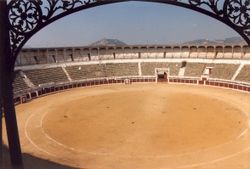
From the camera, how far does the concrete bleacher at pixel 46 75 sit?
3647cm

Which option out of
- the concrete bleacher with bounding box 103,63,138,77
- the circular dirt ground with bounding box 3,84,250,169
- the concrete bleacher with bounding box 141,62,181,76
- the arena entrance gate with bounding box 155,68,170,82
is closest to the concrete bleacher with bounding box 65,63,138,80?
the concrete bleacher with bounding box 103,63,138,77

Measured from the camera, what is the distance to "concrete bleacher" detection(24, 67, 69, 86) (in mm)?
36469

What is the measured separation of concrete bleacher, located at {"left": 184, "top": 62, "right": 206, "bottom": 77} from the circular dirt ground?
28.5 ft

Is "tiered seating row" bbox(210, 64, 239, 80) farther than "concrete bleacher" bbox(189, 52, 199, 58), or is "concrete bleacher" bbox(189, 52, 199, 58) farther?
"concrete bleacher" bbox(189, 52, 199, 58)

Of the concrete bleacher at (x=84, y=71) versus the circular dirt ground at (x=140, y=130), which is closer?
the circular dirt ground at (x=140, y=130)

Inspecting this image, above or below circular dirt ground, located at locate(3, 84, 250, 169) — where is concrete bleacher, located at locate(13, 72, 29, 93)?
above

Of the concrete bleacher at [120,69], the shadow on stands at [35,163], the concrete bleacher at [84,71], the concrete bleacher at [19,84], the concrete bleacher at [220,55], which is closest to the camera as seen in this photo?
the shadow on stands at [35,163]

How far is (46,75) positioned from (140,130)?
24.2 meters

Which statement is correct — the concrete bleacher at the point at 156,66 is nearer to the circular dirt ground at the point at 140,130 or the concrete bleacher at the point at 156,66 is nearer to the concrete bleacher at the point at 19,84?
the circular dirt ground at the point at 140,130

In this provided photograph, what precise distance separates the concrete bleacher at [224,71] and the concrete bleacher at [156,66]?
6358 millimetres

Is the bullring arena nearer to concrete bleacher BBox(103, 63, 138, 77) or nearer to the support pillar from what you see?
concrete bleacher BBox(103, 63, 138, 77)

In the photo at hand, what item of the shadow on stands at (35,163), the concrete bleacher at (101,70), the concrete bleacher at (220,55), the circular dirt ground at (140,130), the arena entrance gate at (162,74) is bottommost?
the circular dirt ground at (140,130)

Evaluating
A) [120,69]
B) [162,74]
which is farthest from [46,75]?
[162,74]

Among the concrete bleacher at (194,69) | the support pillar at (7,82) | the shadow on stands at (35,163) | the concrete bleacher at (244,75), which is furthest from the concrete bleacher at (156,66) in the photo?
the support pillar at (7,82)
